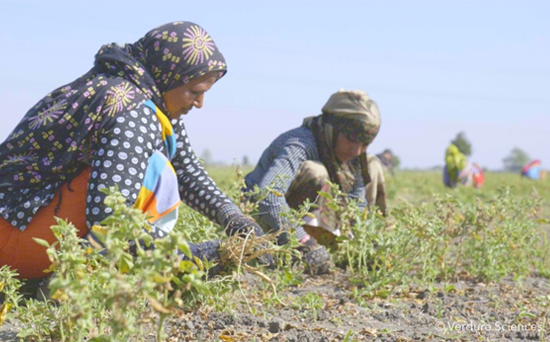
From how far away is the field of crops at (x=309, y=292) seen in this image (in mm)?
1731

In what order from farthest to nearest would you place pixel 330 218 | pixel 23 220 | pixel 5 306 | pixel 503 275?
1. pixel 330 218
2. pixel 503 275
3. pixel 23 220
4. pixel 5 306

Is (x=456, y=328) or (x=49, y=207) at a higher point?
(x=49, y=207)

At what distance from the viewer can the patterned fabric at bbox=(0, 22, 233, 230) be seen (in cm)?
261

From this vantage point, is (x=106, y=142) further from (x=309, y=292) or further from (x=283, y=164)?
(x=283, y=164)

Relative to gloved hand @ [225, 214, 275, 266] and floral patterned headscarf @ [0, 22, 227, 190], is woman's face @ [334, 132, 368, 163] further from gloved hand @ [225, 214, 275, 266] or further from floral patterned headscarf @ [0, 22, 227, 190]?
floral patterned headscarf @ [0, 22, 227, 190]

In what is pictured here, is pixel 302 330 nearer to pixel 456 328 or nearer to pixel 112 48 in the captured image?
pixel 456 328

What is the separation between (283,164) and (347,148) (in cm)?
43

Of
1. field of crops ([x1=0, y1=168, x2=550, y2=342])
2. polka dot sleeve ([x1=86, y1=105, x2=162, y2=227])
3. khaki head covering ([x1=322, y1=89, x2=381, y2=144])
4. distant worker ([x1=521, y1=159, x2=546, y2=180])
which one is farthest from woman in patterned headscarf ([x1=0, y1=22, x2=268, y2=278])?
distant worker ([x1=521, y1=159, x2=546, y2=180])

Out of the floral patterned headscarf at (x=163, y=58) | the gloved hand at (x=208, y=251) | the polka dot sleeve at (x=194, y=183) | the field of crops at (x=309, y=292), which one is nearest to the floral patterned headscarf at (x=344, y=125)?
the field of crops at (x=309, y=292)

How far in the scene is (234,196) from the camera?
3.61 m

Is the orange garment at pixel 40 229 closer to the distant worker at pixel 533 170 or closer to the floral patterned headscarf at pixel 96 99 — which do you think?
the floral patterned headscarf at pixel 96 99

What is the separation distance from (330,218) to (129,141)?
6.29 feet

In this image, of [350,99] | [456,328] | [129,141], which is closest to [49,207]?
[129,141]

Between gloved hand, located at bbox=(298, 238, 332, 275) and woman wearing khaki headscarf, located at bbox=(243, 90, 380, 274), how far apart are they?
38 cm
